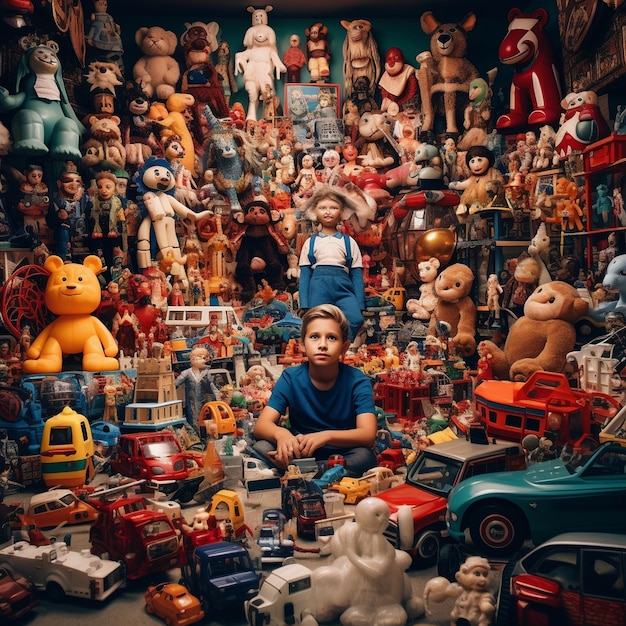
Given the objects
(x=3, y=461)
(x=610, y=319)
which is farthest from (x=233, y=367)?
(x=610, y=319)

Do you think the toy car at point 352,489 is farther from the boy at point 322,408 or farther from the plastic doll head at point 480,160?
the plastic doll head at point 480,160

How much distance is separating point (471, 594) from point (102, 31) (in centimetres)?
480

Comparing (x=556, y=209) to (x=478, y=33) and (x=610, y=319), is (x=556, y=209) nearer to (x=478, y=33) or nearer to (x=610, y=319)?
(x=610, y=319)

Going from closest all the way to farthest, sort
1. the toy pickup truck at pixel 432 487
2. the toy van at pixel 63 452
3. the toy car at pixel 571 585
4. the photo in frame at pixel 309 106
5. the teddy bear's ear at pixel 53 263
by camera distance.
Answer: the toy car at pixel 571 585, the toy pickup truck at pixel 432 487, the toy van at pixel 63 452, the teddy bear's ear at pixel 53 263, the photo in frame at pixel 309 106

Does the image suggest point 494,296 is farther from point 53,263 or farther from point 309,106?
point 53,263

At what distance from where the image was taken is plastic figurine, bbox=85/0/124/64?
5.23m

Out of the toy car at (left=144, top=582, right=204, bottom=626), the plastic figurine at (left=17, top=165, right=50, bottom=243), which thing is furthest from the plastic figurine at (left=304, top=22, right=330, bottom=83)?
the toy car at (left=144, top=582, right=204, bottom=626)

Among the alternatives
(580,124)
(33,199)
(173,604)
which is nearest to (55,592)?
(173,604)

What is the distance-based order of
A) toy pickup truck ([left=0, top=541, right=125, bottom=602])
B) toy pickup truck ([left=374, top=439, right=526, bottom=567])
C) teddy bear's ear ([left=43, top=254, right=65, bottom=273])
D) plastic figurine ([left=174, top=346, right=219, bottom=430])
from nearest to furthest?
toy pickup truck ([left=0, top=541, right=125, bottom=602])
toy pickup truck ([left=374, top=439, right=526, bottom=567])
plastic figurine ([left=174, top=346, right=219, bottom=430])
teddy bear's ear ([left=43, top=254, right=65, bottom=273])

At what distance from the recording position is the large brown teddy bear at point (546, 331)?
4211mm

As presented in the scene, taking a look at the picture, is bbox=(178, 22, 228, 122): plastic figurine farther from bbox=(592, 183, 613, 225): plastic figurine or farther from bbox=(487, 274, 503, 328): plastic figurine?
bbox=(592, 183, 613, 225): plastic figurine

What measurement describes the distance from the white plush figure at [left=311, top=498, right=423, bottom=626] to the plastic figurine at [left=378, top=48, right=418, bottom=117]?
166 inches

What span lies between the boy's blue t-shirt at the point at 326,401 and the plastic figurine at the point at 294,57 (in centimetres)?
326

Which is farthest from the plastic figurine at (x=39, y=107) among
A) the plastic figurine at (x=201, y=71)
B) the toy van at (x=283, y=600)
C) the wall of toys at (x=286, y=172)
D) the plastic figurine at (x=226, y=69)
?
the toy van at (x=283, y=600)
